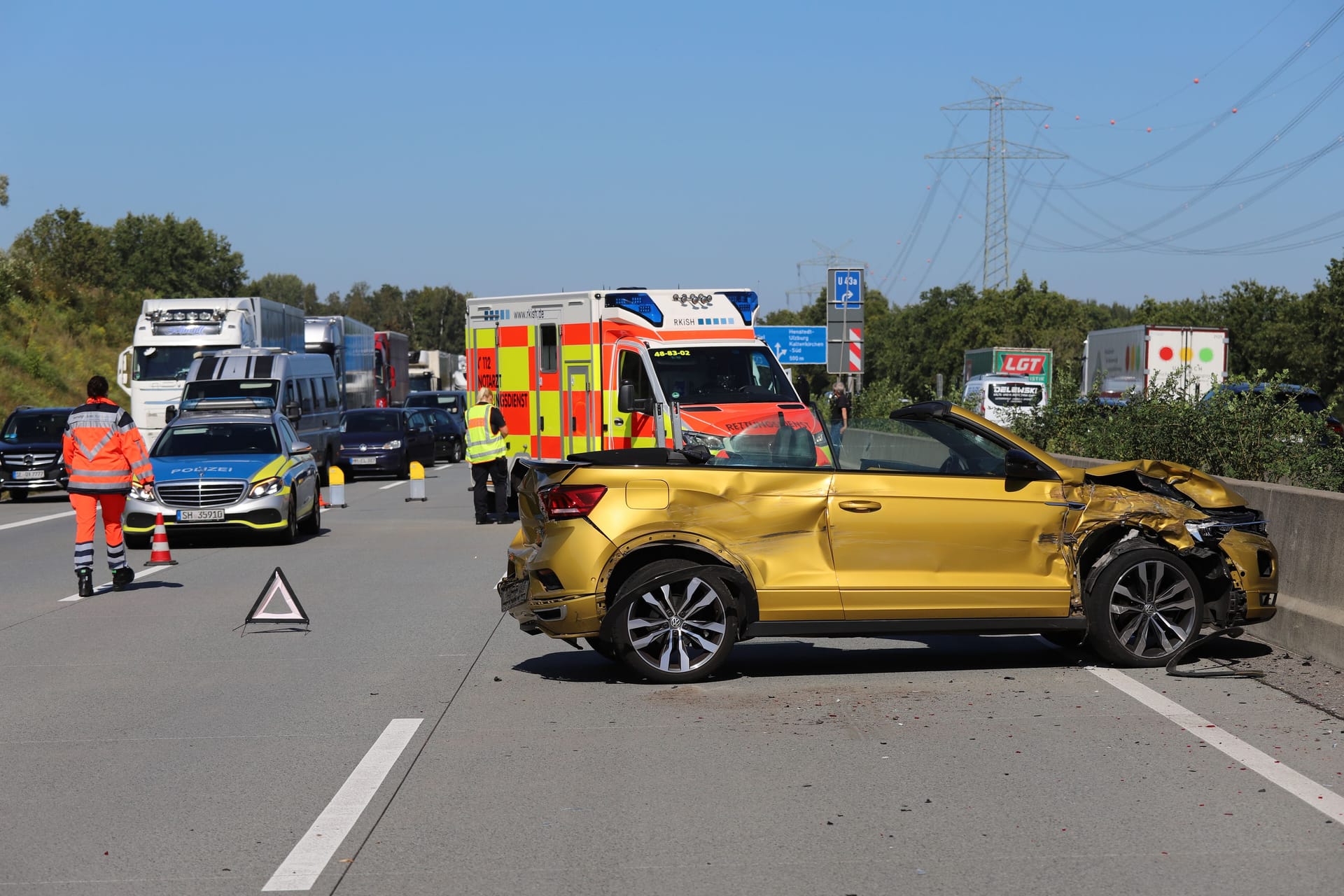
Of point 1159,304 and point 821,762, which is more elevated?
point 1159,304

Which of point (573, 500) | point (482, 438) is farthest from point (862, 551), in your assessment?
point (482, 438)

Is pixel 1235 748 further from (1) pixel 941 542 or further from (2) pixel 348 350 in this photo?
(2) pixel 348 350

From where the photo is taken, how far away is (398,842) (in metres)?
5.59

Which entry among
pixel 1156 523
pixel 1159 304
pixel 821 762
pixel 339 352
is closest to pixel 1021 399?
pixel 339 352

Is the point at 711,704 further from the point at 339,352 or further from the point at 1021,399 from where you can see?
the point at 339,352

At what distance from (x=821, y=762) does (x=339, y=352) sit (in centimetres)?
4030

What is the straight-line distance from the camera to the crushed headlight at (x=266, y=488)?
18.3 metres

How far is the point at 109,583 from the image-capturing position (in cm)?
1450

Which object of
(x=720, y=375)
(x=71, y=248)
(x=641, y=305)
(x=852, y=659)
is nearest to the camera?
(x=852, y=659)

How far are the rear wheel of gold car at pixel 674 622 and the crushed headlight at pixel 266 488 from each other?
10672mm

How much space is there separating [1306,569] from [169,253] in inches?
4581

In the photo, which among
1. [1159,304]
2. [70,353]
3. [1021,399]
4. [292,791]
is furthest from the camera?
[1159,304]

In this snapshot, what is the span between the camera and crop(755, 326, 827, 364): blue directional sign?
50656 mm

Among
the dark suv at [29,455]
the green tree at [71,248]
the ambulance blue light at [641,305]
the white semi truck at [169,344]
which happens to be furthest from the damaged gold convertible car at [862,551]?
the green tree at [71,248]
